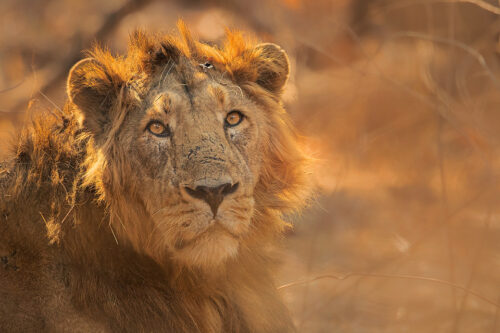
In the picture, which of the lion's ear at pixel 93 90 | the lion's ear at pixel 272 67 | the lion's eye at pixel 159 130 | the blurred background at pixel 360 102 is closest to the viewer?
the lion's eye at pixel 159 130

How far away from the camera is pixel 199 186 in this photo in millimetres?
3123

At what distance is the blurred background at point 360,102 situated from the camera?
7801 mm

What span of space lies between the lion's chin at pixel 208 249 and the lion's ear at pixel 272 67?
1.14m

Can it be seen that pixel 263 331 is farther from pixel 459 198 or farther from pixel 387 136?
pixel 387 136

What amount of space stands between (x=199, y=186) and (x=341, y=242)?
218 inches

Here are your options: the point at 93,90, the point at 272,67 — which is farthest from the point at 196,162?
the point at 272,67

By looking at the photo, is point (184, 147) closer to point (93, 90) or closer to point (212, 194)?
point (212, 194)

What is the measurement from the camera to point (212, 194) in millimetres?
3133

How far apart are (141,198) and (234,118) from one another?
654 mm

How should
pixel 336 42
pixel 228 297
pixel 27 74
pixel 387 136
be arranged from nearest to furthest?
pixel 228 297 → pixel 27 74 → pixel 387 136 → pixel 336 42

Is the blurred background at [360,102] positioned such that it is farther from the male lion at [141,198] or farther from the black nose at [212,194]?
the black nose at [212,194]

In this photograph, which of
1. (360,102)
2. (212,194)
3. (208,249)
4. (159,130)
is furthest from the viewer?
(360,102)

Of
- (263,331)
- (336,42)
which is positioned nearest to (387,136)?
(336,42)

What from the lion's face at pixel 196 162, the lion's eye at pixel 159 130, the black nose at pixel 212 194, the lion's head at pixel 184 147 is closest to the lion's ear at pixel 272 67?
the lion's head at pixel 184 147
